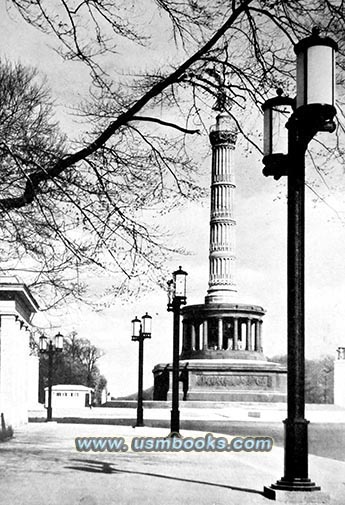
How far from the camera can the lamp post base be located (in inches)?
299

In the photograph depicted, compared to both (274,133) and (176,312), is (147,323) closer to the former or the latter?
(176,312)

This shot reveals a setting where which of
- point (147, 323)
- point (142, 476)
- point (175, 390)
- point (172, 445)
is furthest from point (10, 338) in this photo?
point (142, 476)

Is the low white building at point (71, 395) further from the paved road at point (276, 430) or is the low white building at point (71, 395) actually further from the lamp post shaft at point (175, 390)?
the lamp post shaft at point (175, 390)

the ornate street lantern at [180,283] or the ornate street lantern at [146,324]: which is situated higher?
the ornate street lantern at [180,283]

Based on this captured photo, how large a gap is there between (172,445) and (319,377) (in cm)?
10366

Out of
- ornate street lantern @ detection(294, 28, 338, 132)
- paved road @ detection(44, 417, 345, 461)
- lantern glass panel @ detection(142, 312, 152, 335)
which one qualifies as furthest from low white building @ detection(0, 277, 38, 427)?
ornate street lantern @ detection(294, 28, 338, 132)

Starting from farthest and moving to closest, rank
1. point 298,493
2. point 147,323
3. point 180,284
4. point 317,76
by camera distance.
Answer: point 147,323
point 180,284
point 298,493
point 317,76

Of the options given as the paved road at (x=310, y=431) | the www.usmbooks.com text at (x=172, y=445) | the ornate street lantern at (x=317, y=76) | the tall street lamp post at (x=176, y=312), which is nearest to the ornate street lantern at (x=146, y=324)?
the paved road at (x=310, y=431)

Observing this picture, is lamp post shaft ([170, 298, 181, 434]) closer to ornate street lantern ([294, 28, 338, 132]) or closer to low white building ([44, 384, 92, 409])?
ornate street lantern ([294, 28, 338, 132])

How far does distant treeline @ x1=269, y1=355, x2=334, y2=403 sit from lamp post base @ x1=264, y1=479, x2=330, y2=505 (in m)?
98.9

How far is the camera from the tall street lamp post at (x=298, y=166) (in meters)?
7.30

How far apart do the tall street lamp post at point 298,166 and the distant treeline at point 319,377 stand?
9891cm

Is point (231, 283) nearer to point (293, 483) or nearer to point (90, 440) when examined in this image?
point (90, 440)

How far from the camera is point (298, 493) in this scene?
301 inches
